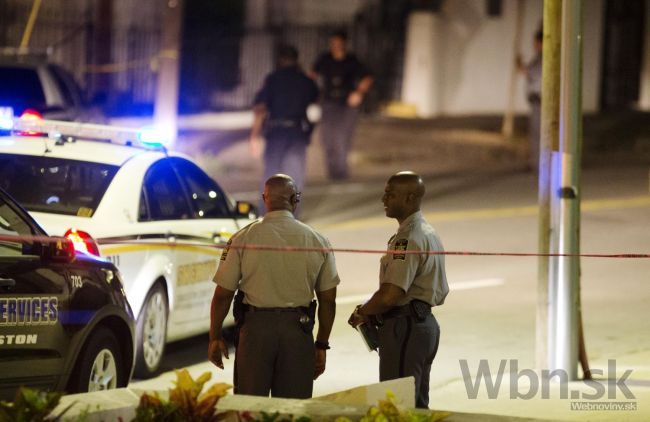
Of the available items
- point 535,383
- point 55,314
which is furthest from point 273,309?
point 535,383

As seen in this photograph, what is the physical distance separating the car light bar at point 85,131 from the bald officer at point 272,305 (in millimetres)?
2827

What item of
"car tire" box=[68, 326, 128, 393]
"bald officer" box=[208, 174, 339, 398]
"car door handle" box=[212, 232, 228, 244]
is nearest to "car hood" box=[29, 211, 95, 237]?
"car tire" box=[68, 326, 128, 393]

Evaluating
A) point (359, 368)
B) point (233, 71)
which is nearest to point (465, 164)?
point (233, 71)

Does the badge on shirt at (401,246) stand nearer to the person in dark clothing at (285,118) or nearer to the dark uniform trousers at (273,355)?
the dark uniform trousers at (273,355)

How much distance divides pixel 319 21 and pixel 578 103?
19932 mm

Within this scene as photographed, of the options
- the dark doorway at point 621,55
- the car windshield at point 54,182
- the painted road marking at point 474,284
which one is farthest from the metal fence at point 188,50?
the car windshield at point 54,182

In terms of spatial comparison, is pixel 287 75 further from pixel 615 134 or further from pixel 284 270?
pixel 615 134

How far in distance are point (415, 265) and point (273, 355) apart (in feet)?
2.65

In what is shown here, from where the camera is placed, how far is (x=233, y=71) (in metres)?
27.6

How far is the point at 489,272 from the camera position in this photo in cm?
1372

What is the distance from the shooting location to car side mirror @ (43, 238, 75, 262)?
727cm

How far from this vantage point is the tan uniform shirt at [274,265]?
689 centimetres

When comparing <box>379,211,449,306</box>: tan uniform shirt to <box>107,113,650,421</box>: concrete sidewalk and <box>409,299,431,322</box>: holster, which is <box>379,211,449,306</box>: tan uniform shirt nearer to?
<box>409,299,431,322</box>: holster

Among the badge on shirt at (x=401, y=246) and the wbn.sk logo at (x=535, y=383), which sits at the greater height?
the badge on shirt at (x=401, y=246)
